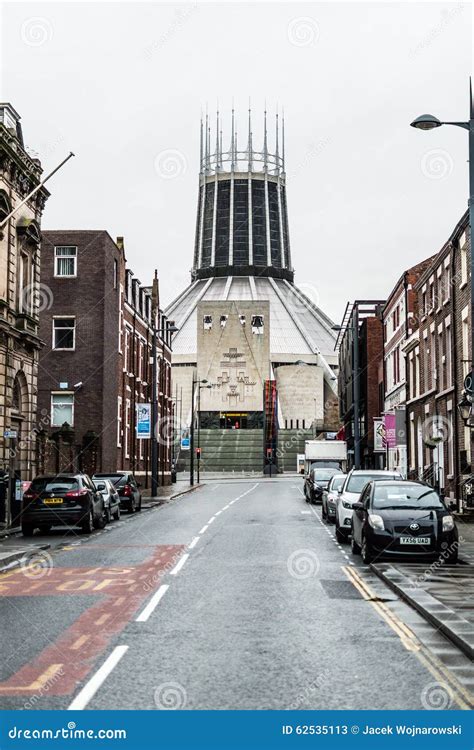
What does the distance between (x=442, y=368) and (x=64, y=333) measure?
73.9 ft

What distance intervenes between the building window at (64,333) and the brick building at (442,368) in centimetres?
1768

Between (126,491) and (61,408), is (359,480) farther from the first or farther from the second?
(61,408)

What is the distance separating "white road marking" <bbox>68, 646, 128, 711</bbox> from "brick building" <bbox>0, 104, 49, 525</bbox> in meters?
20.9

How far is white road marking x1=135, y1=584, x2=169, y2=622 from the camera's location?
12.2 m

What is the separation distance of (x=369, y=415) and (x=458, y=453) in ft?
104

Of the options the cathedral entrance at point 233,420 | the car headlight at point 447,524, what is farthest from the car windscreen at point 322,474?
the cathedral entrance at point 233,420

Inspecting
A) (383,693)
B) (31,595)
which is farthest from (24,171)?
(383,693)

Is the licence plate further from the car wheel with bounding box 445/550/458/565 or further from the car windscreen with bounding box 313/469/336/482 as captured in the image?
the car windscreen with bounding box 313/469/336/482

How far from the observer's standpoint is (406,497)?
19.2 meters

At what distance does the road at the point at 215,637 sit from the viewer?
789 cm

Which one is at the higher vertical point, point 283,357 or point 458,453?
point 283,357

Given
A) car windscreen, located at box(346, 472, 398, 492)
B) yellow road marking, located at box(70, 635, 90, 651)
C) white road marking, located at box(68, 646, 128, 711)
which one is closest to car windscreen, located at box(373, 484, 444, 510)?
car windscreen, located at box(346, 472, 398, 492)

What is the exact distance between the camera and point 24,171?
33.5 m
